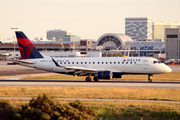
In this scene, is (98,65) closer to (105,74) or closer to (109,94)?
(105,74)

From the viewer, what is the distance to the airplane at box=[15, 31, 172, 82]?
45.6 m

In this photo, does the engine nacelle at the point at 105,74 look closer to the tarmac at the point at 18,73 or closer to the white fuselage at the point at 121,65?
the white fuselage at the point at 121,65

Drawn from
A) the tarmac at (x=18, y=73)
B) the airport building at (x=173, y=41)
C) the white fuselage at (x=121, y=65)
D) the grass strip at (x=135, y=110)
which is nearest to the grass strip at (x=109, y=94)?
the grass strip at (x=135, y=110)

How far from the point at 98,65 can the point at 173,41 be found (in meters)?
102

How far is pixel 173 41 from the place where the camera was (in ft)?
465

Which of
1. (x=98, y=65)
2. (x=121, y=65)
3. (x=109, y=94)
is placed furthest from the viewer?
(x=98, y=65)

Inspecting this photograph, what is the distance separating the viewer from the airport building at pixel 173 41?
140500 mm

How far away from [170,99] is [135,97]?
10.7 feet

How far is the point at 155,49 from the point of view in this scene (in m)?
183

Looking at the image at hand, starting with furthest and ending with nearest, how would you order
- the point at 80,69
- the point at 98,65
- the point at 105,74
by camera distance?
1. the point at 98,65
2. the point at 80,69
3. the point at 105,74

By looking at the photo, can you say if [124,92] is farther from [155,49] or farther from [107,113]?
[155,49]

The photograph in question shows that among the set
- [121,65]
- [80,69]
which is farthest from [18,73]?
[121,65]

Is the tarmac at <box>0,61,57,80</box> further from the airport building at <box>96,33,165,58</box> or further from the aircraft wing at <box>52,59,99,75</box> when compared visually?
the airport building at <box>96,33,165,58</box>

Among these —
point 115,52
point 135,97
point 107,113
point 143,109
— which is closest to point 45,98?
point 107,113
